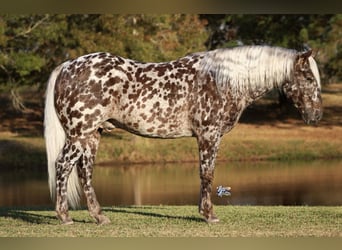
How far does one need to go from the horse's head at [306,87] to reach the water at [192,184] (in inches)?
208

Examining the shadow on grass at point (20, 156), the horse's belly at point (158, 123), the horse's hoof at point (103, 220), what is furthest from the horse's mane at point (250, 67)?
the shadow on grass at point (20, 156)

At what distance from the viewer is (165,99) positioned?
934 cm

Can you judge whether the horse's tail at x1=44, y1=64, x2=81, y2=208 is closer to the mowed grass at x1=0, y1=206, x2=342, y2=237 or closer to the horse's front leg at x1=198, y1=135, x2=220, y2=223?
the mowed grass at x1=0, y1=206, x2=342, y2=237

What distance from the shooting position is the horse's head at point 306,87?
9336 millimetres

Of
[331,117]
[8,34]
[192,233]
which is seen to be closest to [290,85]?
[192,233]

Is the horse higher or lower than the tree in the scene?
lower

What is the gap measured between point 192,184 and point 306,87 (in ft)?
29.9

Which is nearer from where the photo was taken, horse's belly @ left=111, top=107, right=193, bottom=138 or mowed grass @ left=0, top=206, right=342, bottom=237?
mowed grass @ left=0, top=206, right=342, bottom=237

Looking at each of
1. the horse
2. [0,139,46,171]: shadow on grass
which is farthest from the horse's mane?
[0,139,46,171]: shadow on grass

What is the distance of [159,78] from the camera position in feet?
30.9

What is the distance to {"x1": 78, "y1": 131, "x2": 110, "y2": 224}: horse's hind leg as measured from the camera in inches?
370

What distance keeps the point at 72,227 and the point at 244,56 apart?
2.83 metres

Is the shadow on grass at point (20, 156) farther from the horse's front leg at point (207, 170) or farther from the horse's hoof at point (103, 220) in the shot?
the horse's front leg at point (207, 170)

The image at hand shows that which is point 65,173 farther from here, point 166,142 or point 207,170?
point 166,142
